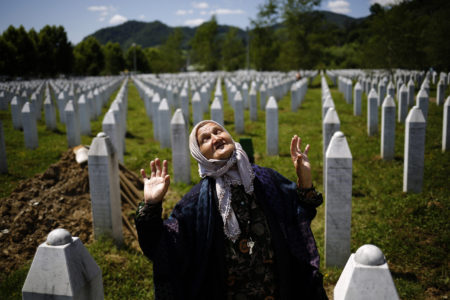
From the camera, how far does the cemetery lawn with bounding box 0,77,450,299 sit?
4332 millimetres

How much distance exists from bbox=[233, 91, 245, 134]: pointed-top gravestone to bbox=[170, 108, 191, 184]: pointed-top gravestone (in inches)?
185

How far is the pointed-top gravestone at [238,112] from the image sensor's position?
1187cm

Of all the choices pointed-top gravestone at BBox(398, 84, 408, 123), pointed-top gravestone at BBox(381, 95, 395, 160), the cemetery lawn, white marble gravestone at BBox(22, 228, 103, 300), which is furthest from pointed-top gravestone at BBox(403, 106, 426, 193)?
pointed-top gravestone at BBox(398, 84, 408, 123)

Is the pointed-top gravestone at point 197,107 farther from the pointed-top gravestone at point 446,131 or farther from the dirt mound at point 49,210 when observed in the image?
the pointed-top gravestone at point 446,131

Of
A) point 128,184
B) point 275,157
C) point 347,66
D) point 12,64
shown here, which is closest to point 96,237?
point 128,184

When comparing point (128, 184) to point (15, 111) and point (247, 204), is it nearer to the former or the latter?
point (247, 204)

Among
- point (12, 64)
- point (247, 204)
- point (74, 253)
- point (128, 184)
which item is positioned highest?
point (12, 64)

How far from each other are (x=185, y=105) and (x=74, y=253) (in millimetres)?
12213

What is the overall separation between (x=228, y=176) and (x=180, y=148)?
4.92 metres

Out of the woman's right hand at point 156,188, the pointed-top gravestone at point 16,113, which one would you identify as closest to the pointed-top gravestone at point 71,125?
the pointed-top gravestone at point 16,113

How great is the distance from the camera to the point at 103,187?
4.92m

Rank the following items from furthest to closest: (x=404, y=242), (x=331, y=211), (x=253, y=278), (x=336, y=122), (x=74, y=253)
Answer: (x=336, y=122)
(x=404, y=242)
(x=331, y=211)
(x=253, y=278)
(x=74, y=253)

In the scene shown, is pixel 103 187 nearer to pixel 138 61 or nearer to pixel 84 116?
pixel 84 116

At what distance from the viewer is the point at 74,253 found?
2193mm
